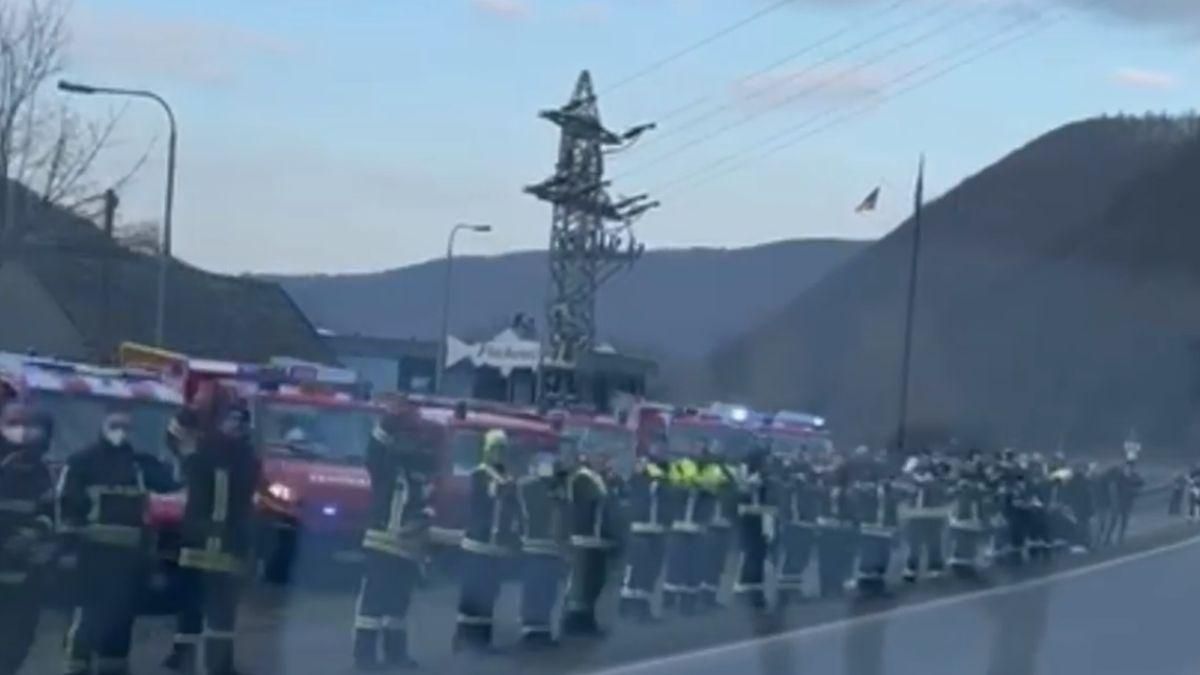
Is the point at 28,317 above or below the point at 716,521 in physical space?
above

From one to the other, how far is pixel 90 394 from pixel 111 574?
9528mm

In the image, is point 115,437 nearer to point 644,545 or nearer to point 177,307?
point 644,545

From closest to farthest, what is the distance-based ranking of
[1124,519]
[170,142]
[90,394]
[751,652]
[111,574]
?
[111,574] → [751,652] → [90,394] → [170,142] → [1124,519]

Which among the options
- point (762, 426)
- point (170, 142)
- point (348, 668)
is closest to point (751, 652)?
point (348, 668)

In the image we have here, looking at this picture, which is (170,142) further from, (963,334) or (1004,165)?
(1004,165)

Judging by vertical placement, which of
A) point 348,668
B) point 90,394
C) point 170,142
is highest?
point 170,142

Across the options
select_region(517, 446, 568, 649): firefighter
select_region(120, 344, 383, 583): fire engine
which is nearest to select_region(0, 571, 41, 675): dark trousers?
select_region(517, 446, 568, 649): firefighter

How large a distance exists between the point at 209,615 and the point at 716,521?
12.0 metres

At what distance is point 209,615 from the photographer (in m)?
20.6

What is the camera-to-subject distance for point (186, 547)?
2034cm

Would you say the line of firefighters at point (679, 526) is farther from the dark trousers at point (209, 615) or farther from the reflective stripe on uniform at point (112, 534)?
the reflective stripe on uniform at point (112, 534)

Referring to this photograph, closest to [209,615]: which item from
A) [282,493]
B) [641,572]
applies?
[641,572]

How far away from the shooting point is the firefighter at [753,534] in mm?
32344

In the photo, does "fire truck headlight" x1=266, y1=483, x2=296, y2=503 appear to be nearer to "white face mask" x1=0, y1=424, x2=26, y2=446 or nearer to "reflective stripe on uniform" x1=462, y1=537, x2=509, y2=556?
"reflective stripe on uniform" x1=462, y1=537, x2=509, y2=556
